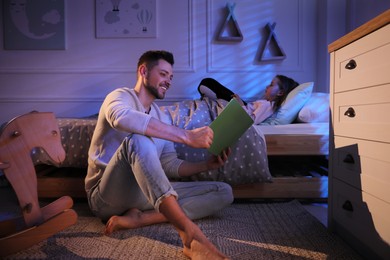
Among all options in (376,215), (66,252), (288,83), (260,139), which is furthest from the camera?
(288,83)

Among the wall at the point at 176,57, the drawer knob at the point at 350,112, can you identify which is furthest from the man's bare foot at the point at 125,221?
the wall at the point at 176,57

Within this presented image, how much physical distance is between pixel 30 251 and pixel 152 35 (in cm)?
217

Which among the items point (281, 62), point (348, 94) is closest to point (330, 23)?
point (281, 62)

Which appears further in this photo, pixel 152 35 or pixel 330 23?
pixel 152 35

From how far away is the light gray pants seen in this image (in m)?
1.07

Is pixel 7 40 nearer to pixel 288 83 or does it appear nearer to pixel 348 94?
pixel 288 83

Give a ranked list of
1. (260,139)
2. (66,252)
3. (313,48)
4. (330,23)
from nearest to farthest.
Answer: (66,252) → (260,139) → (330,23) → (313,48)

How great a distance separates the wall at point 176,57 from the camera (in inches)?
114

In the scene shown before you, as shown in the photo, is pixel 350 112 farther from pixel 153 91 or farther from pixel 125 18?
pixel 125 18

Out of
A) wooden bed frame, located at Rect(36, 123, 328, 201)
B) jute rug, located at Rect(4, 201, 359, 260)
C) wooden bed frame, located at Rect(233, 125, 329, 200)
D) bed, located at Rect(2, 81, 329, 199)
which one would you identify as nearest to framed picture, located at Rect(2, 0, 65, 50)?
bed, located at Rect(2, 81, 329, 199)

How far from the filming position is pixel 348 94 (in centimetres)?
118

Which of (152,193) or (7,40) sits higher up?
(7,40)

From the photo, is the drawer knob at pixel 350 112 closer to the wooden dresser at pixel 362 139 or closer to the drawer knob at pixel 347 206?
the wooden dresser at pixel 362 139

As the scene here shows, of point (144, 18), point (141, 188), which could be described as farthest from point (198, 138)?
point (144, 18)
